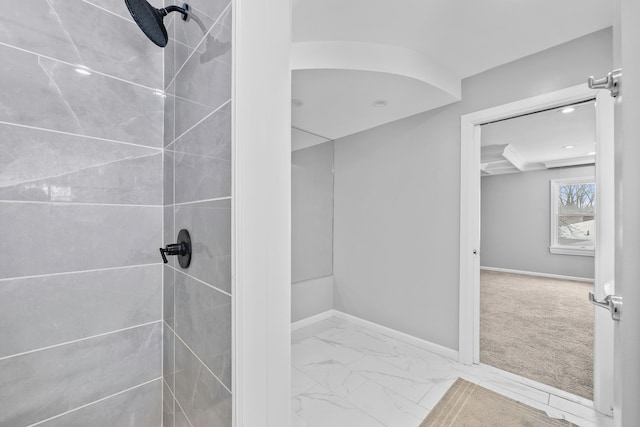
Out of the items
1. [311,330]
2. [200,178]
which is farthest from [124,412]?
[311,330]

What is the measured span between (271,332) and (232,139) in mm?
526

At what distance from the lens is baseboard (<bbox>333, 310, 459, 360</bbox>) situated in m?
2.45

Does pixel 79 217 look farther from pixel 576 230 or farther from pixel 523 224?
pixel 576 230

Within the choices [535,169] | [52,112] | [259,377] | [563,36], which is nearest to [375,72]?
[563,36]

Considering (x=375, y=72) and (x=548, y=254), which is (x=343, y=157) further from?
(x=548, y=254)

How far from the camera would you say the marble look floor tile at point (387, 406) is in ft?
5.61

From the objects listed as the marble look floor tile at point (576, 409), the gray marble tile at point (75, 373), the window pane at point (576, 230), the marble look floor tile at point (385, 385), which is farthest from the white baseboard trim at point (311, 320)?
the window pane at point (576, 230)

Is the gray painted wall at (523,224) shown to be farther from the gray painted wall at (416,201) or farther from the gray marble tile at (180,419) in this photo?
the gray marble tile at (180,419)

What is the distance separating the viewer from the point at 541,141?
14.2ft

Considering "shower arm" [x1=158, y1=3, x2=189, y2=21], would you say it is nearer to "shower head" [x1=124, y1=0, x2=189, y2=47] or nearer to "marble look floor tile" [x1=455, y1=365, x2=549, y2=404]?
"shower head" [x1=124, y1=0, x2=189, y2=47]

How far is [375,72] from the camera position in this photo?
193cm

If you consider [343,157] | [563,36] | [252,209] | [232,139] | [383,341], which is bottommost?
[383,341]

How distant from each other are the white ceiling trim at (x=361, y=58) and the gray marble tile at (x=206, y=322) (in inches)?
63.9

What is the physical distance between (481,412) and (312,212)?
2375mm
